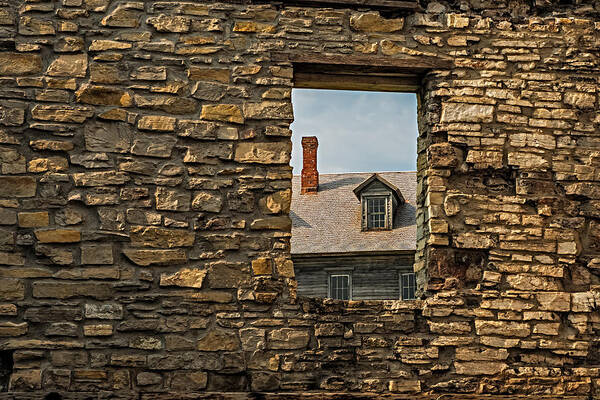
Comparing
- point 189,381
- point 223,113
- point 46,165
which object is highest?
point 223,113

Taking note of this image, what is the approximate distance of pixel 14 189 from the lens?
5.52 meters

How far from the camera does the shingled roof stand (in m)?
17.7

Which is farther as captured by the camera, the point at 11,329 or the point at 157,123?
the point at 157,123

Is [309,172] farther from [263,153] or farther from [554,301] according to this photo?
[554,301]

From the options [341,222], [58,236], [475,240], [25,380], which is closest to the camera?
[25,380]

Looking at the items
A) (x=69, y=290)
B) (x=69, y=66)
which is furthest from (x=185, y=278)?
(x=69, y=66)

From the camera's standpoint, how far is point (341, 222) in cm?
1859

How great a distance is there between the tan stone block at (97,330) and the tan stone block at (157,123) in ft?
4.92

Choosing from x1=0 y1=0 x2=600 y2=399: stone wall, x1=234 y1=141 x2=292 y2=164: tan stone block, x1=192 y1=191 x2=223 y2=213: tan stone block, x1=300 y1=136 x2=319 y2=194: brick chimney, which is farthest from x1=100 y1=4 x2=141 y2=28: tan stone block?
x1=300 y1=136 x2=319 y2=194: brick chimney

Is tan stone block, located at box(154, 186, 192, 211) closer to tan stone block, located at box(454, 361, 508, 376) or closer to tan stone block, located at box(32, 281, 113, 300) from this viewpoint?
tan stone block, located at box(32, 281, 113, 300)

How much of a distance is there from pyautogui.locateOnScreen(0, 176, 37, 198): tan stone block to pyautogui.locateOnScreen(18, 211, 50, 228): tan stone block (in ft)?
0.48

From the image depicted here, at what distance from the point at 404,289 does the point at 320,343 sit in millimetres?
12360

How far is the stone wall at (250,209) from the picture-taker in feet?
17.9

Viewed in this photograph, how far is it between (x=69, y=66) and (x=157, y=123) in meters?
0.80
